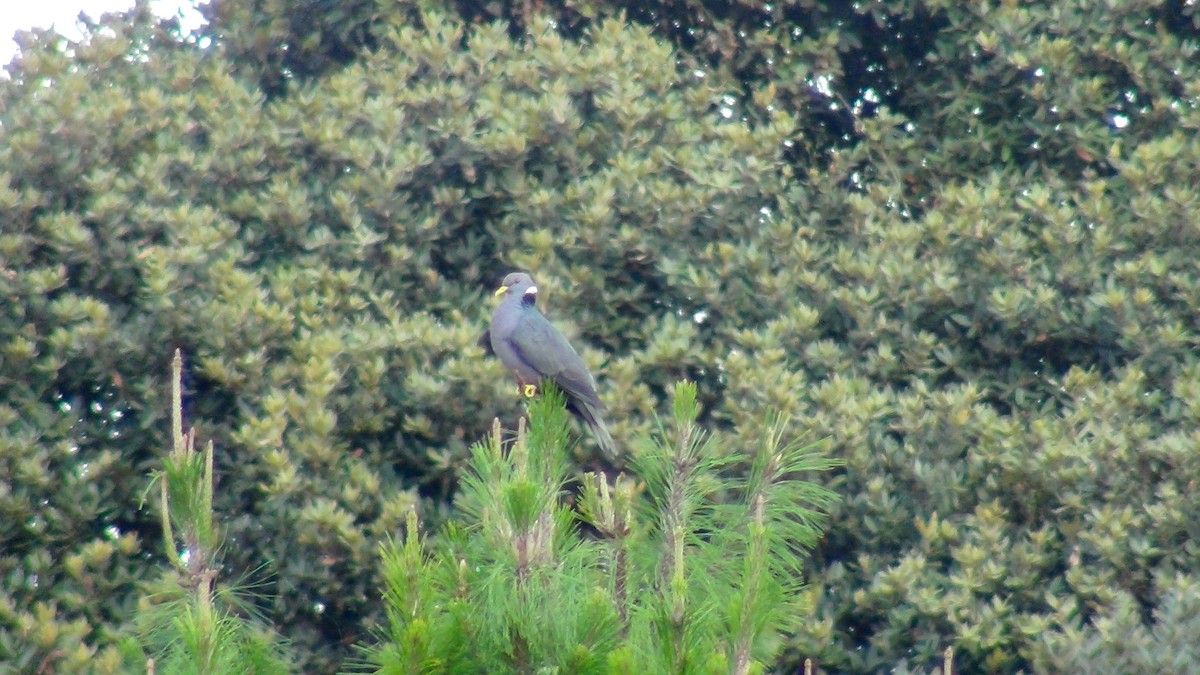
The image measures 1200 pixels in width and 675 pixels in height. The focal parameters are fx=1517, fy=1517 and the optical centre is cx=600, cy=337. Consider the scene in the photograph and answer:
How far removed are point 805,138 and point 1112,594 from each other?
349 centimetres

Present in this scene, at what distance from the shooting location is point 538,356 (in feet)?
21.6

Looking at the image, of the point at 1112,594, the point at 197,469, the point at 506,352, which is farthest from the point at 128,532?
the point at 1112,594

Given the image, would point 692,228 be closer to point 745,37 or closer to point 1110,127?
point 745,37

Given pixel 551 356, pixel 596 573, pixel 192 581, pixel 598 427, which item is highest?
pixel 192 581

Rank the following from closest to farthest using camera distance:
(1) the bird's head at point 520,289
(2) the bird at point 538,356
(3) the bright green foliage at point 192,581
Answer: (3) the bright green foliage at point 192,581 < (2) the bird at point 538,356 < (1) the bird's head at point 520,289

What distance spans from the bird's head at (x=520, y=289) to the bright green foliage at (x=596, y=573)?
9.55ft

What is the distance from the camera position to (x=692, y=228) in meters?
7.37

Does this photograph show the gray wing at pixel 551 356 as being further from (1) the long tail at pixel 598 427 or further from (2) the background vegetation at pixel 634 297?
(2) the background vegetation at pixel 634 297

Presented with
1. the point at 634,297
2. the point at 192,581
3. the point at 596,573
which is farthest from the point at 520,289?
the point at 192,581

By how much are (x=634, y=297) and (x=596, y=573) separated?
11.9 feet

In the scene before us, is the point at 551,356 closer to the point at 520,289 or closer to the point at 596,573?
the point at 520,289

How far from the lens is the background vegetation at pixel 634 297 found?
6.39 m

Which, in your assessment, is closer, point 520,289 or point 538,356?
point 538,356

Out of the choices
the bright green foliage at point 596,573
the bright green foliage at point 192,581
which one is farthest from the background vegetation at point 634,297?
the bright green foliage at point 192,581
